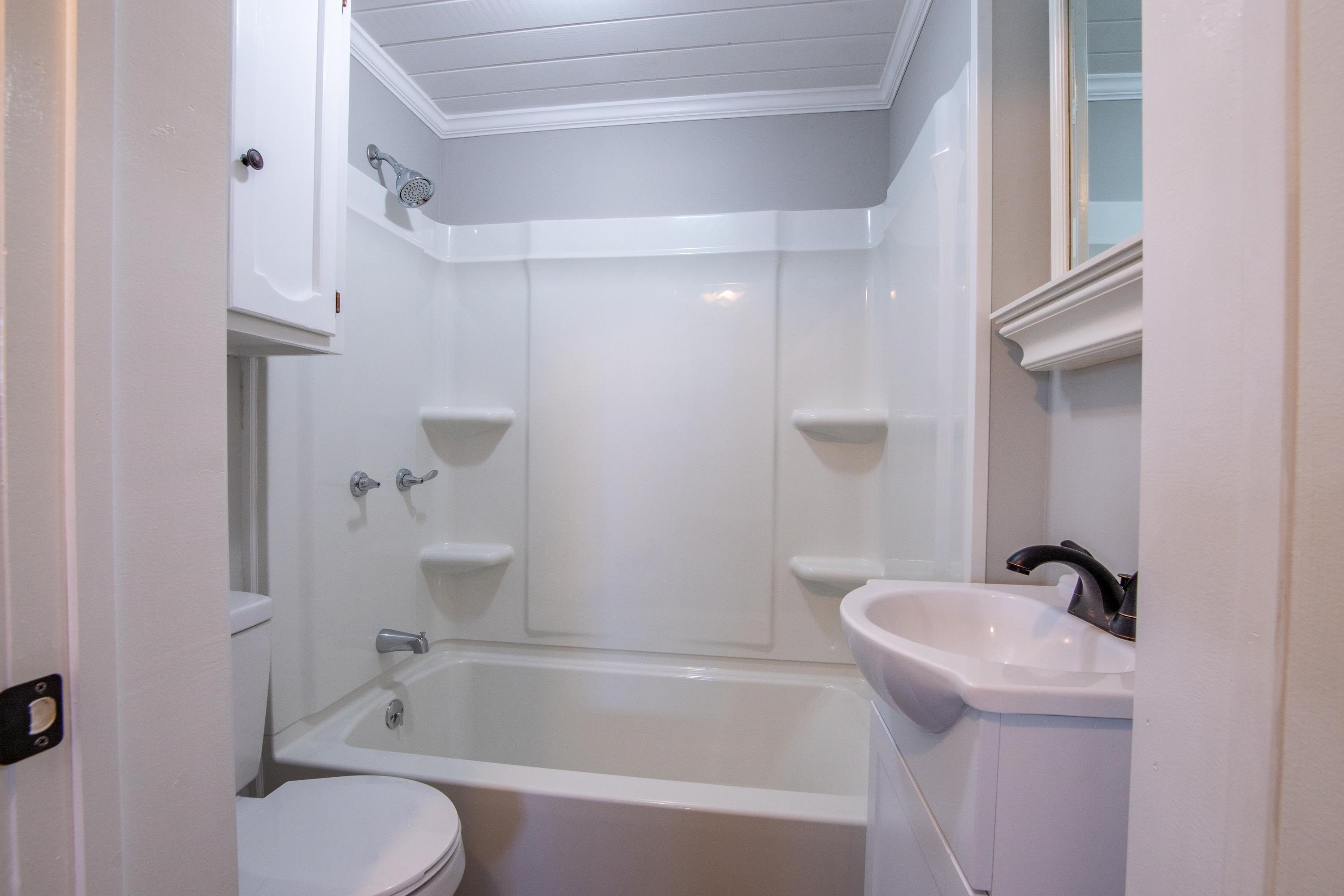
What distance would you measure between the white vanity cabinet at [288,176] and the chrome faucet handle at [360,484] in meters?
0.51

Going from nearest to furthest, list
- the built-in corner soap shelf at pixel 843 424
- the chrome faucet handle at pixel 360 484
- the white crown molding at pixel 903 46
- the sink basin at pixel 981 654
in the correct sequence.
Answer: the sink basin at pixel 981 654
the white crown molding at pixel 903 46
the chrome faucet handle at pixel 360 484
the built-in corner soap shelf at pixel 843 424

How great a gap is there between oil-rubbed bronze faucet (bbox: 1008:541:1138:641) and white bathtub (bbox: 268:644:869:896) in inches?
26.3

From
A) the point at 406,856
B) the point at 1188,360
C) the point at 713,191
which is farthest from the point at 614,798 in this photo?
the point at 713,191

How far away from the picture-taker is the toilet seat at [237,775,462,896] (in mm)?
855

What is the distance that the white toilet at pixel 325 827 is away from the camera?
86cm

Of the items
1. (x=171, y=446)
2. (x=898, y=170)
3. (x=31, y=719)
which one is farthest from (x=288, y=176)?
(x=898, y=170)

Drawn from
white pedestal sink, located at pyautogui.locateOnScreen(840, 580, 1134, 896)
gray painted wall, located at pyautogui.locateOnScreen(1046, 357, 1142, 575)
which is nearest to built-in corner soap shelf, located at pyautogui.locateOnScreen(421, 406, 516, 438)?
white pedestal sink, located at pyautogui.locateOnScreen(840, 580, 1134, 896)

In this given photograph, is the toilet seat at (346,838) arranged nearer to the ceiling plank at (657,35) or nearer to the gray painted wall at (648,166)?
the gray painted wall at (648,166)

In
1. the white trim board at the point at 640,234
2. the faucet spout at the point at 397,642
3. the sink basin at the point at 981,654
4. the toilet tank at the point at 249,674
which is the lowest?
the faucet spout at the point at 397,642

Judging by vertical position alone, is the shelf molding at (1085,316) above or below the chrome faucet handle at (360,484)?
above

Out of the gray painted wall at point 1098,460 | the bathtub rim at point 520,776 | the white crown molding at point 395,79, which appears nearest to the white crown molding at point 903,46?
the gray painted wall at point 1098,460

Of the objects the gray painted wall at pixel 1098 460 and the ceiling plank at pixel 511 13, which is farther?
the ceiling plank at pixel 511 13

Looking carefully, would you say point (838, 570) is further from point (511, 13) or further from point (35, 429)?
point (511, 13)

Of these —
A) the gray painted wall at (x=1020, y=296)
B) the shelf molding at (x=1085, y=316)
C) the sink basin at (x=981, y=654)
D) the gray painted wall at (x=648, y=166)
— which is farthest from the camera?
the gray painted wall at (x=648, y=166)
